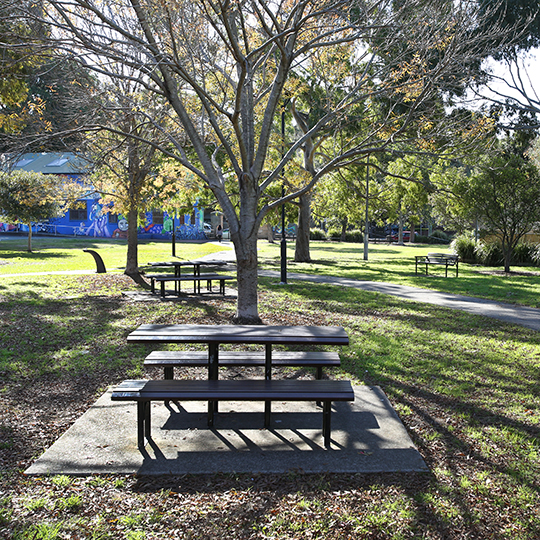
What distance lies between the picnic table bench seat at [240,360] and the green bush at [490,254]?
21.3 m

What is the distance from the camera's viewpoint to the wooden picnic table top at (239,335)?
4.50m

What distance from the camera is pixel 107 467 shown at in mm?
3738

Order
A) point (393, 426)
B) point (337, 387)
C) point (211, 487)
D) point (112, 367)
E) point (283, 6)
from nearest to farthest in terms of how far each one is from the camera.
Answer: point (211, 487)
point (337, 387)
point (393, 426)
point (112, 367)
point (283, 6)

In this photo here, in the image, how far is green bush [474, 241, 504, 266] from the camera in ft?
77.9

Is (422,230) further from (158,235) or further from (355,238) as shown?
(158,235)

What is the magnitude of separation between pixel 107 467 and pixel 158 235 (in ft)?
147

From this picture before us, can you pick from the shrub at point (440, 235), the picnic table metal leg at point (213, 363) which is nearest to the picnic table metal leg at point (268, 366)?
the picnic table metal leg at point (213, 363)

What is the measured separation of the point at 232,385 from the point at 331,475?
1.12m

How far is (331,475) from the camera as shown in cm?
366

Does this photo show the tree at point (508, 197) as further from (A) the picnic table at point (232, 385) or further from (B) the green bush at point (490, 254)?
(A) the picnic table at point (232, 385)

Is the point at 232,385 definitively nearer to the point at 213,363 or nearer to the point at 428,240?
the point at 213,363

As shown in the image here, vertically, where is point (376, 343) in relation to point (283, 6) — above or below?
below

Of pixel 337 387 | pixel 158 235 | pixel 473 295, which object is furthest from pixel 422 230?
pixel 337 387

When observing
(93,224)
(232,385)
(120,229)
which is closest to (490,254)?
(232,385)
